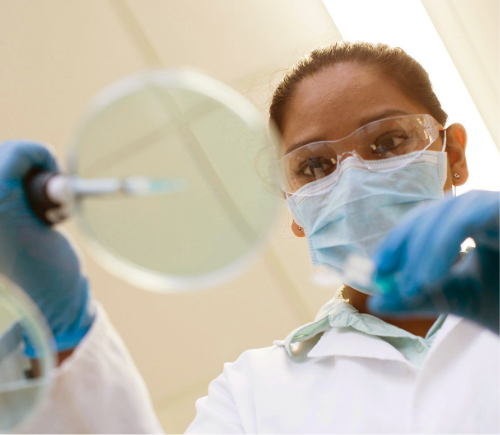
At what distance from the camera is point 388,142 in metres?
1.03

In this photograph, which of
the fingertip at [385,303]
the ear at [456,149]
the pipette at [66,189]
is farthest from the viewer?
the ear at [456,149]

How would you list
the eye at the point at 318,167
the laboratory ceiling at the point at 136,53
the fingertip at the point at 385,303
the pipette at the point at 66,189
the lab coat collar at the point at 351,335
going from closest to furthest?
the pipette at the point at 66,189
the fingertip at the point at 385,303
the lab coat collar at the point at 351,335
the eye at the point at 318,167
the laboratory ceiling at the point at 136,53

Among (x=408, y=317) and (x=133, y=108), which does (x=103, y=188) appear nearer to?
(x=133, y=108)

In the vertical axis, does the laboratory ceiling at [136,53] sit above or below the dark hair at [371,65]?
above

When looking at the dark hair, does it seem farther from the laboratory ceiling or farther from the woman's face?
the laboratory ceiling

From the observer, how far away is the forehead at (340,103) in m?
1.07

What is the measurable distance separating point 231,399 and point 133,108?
68cm

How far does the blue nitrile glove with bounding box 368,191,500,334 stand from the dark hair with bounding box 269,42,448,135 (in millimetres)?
579

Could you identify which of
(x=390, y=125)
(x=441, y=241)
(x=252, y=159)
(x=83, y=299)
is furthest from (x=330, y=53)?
(x=83, y=299)

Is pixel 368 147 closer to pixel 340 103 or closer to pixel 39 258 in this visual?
pixel 340 103

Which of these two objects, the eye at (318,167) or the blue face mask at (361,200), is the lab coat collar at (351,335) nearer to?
the blue face mask at (361,200)

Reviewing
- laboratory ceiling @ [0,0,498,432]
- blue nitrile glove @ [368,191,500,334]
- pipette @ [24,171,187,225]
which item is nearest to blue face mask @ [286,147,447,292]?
blue nitrile glove @ [368,191,500,334]

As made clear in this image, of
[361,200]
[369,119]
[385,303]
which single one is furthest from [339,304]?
[385,303]

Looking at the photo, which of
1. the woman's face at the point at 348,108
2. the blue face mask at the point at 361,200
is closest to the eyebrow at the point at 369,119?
the woman's face at the point at 348,108
